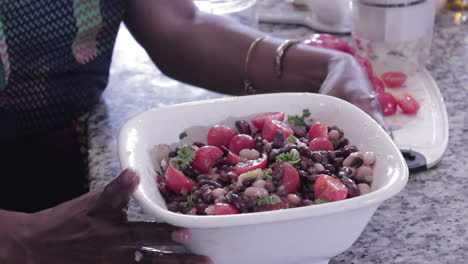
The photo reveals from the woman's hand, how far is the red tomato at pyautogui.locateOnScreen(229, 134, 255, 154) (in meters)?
0.18

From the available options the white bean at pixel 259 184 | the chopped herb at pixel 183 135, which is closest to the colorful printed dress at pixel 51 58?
the chopped herb at pixel 183 135

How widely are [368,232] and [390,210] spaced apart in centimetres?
7

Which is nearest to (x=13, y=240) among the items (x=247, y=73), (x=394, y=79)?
(x=247, y=73)

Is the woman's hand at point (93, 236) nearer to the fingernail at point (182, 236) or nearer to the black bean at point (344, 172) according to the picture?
the fingernail at point (182, 236)

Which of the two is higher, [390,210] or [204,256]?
[204,256]

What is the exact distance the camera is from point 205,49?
1422mm

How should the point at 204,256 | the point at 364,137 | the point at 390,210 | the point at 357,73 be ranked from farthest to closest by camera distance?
the point at 357,73
the point at 390,210
the point at 364,137
the point at 204,256

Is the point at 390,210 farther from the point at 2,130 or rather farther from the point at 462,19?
the point at 462,19

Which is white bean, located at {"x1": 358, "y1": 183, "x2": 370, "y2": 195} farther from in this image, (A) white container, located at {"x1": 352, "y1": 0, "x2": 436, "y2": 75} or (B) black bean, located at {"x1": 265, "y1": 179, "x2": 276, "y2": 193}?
(A) white container, located at {"x1": 352, "y1": 0, "x2": 436, "y2": 75}

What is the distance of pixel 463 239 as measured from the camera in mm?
975

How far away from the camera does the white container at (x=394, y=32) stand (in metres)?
1.44

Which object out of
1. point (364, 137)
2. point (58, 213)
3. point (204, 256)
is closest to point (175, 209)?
point (204, 256)

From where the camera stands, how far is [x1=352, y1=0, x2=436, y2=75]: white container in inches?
56.6

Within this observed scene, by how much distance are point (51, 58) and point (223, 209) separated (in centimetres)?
66
